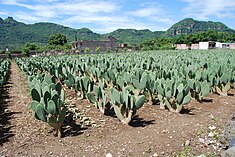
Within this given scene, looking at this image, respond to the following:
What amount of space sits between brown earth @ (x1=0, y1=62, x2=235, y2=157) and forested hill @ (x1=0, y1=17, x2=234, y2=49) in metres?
71.2

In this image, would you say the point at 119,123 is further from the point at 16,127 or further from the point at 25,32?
the point at 25,32

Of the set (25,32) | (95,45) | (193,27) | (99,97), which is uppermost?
(193,27)

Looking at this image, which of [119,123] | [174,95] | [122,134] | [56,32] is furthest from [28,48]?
[56,32]

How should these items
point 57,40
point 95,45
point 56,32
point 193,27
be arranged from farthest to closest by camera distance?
point 193,27 < point 56,32 < point 57,40 < point 95,45

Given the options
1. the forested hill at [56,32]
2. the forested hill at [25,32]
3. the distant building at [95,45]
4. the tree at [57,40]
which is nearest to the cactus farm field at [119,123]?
the distant building at [95,45]

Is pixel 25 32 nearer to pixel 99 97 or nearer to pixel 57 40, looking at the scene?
pixel 57 40

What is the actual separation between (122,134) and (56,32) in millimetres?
118131

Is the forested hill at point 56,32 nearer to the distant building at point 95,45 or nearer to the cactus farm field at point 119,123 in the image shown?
the distant building at point 95,45

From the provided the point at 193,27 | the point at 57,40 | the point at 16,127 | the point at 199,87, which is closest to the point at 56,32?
the point at 57,40

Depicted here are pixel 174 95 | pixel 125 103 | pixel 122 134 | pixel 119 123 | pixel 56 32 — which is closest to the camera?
pixel 122 134

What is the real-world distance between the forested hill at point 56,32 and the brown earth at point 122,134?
71.2 metres

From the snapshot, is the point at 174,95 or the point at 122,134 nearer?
the point at 122,134

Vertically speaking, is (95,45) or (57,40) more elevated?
(57,40)

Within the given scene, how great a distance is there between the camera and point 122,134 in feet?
11.9
